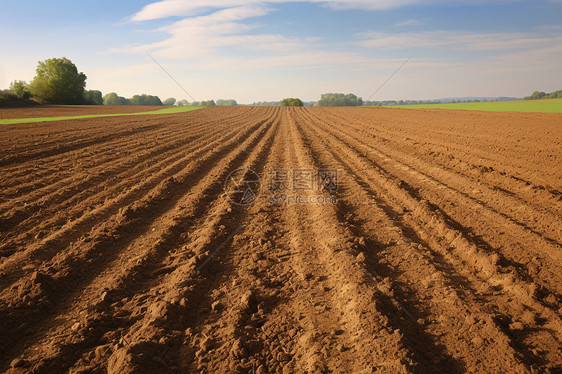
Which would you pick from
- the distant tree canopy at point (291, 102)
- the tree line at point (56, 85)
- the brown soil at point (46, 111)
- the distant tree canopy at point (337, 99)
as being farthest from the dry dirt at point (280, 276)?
the distant tree canopy at point (337, 99)

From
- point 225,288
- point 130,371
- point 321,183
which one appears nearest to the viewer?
point 130,371

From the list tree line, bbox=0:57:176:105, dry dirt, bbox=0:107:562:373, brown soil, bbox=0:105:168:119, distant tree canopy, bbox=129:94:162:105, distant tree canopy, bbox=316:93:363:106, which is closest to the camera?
dry dirt, bbox=0:107:562:373

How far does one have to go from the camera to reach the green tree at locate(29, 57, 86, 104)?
5531 cm

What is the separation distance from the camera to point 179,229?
5.44m

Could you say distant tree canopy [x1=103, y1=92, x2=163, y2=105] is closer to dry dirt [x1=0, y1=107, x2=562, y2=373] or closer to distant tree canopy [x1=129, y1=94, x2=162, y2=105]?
distant tree canopy [x1=129, y1=94, x2=162, y2=105]

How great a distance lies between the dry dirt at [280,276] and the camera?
110 inches

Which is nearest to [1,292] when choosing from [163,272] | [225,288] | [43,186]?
[163,272]

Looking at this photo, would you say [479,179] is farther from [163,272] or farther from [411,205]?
[163,272]

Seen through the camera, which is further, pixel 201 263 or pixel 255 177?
pixel 255 177

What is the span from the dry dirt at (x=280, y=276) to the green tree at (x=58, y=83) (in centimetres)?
6000

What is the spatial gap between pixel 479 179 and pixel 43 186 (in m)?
10.8

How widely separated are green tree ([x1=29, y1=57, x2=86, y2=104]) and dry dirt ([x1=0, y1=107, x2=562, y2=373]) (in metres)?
60.0

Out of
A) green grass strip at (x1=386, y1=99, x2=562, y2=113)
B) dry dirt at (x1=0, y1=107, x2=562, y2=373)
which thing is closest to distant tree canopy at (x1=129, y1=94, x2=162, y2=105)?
green grass strip at (x1=386, y1=99, x2=562, y2=113)

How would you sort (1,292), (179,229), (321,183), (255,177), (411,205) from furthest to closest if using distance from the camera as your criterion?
(255,177), (321,183), (411,205), (179,229), (1,292)
